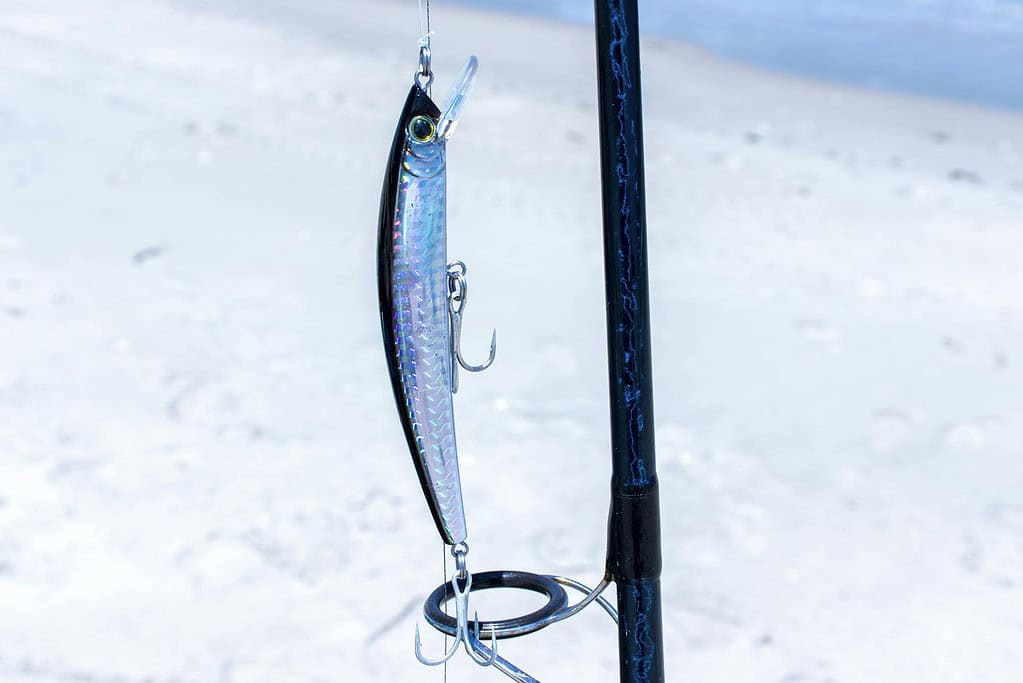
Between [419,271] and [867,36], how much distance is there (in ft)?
27.9

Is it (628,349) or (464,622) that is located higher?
(628,349)

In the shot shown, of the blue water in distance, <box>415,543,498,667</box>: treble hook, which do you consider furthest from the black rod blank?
the blue water in distance

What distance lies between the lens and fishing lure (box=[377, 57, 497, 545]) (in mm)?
911

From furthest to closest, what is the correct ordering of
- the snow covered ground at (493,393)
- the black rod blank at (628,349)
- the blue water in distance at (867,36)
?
1. the blue water in distance at (867,36)
2. the snow covered ground at (493,393)
3. the black rod blank at (628,349)

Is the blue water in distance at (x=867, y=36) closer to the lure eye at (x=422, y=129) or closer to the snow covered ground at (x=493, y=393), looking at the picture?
the snow covered ground at (x=493, y=393)

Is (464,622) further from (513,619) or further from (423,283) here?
(423,283)

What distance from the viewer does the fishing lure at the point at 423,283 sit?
911mm

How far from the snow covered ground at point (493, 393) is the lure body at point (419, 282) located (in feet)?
3.75

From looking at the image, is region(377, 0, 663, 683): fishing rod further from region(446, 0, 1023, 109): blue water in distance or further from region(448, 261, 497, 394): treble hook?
region(446, 0, 1023, 109): blue water in distance

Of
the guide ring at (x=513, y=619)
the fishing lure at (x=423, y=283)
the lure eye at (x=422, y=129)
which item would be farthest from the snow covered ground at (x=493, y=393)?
the lure eye at (x=422, y=129)

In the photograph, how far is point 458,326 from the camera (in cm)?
100

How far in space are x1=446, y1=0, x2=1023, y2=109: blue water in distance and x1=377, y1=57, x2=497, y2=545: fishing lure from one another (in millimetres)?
6422

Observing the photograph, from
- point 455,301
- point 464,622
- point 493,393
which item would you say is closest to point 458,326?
point 455,301

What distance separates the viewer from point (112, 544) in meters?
2.29
